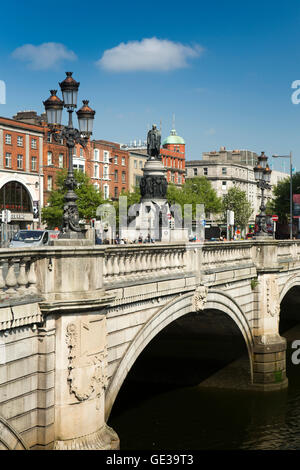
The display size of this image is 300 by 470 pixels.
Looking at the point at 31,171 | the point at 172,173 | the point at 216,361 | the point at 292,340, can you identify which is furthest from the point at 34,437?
the point at 172,173

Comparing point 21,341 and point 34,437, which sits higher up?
point 21,341

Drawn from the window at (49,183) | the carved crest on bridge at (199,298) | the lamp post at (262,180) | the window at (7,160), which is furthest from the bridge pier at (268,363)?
the window at (49,183)

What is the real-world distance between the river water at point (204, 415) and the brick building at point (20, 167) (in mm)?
39544

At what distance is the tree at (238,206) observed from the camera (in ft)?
332

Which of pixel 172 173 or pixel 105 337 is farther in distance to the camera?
pixel 172 173

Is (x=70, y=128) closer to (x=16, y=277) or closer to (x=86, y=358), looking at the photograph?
(x=16, y=277)

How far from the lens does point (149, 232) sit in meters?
24.0

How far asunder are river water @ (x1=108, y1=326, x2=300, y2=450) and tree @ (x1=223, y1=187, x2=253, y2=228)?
74.2 meters

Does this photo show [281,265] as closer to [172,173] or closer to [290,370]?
[290,370]

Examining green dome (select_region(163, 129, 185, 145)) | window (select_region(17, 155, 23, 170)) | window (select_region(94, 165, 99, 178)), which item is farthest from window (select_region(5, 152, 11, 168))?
green dome (select_region(163, 129, 185, 145))

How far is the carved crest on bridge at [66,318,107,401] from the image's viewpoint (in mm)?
11422

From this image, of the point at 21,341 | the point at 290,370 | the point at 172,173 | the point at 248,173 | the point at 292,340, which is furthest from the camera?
the point at 248,173

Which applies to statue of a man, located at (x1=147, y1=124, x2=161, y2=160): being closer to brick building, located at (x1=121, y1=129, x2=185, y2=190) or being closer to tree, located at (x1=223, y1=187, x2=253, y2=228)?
brick building, located at (x1=121, y1=129, x2=185, y2=190)

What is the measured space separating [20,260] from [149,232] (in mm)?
13354
